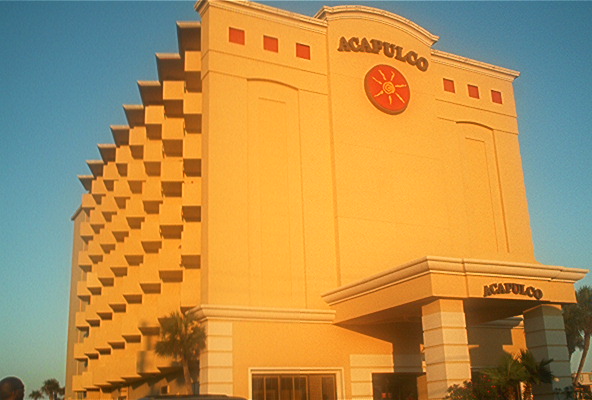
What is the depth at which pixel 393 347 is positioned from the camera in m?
35.6

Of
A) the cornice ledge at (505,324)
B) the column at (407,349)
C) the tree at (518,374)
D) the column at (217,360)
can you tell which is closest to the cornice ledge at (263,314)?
the column at (217,360)

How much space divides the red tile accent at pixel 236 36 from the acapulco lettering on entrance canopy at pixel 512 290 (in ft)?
60.7

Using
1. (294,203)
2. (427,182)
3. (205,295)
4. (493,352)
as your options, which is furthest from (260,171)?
(493,352)

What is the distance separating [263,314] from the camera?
32.7 metres

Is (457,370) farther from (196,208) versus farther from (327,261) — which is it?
(196,208)

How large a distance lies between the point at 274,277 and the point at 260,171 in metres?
5.61

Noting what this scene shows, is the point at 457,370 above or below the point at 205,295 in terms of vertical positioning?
below

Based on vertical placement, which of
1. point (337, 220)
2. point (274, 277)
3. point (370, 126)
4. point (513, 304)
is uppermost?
point (370, 126)

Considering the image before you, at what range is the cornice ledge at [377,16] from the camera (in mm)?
39969

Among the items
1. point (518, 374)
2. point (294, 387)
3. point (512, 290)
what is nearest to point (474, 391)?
point (518, 374)

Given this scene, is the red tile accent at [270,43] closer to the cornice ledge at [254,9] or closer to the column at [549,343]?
the cornice ledge at [254,9]

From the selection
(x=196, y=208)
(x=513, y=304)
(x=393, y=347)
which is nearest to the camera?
(x=513, y=304)

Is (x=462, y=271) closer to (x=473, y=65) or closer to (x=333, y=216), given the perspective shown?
(x=333, y=216)

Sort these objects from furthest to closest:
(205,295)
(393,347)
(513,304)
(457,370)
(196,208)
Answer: (196,208)
(393,347)
(205,295)
(513,304)
(457,370)
